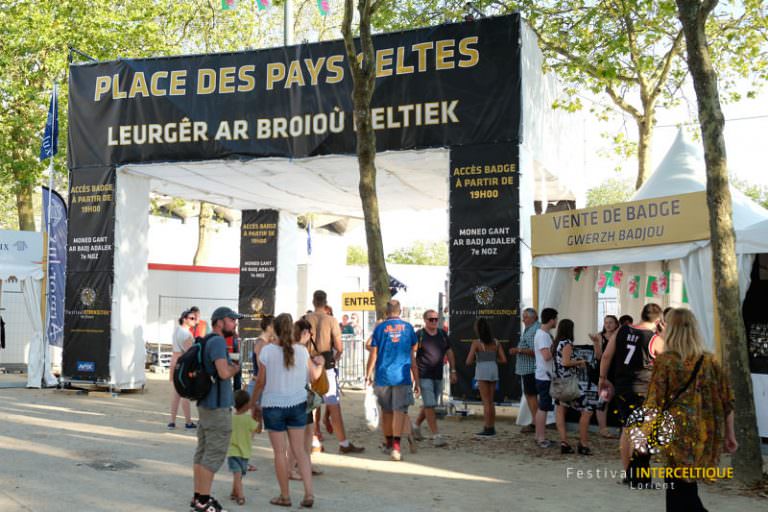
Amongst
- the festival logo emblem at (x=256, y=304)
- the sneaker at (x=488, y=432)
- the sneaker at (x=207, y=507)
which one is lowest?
the sneaker at (x=488, y=432)

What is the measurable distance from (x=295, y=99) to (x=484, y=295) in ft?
16.6

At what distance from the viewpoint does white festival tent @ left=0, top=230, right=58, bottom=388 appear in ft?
54.4

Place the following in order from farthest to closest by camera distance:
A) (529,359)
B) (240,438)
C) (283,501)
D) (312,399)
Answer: (529,359) → (312,399) → (283,501) → (240,438)

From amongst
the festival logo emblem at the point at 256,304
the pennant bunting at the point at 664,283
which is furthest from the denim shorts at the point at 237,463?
the festival logo emblem at the point at 256,304

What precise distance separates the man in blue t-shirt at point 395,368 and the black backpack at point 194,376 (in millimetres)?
3282

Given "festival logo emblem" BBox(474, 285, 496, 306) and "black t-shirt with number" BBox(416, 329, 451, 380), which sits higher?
"festival logo emblem" BBox(474, 285, 496, 306)

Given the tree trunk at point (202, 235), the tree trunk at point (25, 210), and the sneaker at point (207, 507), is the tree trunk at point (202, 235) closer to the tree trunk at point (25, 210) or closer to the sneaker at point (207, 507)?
the tree trunk at point (25, 210)

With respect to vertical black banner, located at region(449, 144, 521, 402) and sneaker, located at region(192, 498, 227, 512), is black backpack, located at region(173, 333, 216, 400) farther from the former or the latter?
vertical black banner, located at region(449, 144, 521, 402)

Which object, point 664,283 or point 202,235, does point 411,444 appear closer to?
point 664,283

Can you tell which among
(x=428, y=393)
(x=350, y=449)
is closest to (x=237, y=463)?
(x=350, y=449)

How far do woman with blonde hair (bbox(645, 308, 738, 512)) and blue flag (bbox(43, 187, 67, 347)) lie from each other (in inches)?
545

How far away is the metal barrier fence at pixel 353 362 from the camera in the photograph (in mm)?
18891

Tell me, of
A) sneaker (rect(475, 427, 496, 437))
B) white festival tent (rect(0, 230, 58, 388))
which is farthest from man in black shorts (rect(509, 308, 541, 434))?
white festival tent (rect(0, 230, 58, 388))

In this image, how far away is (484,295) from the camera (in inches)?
510
